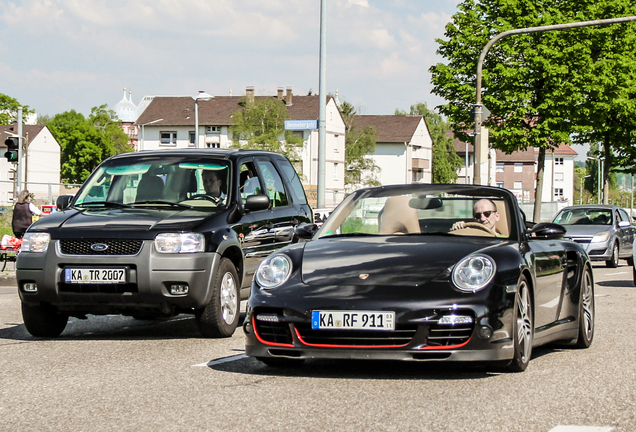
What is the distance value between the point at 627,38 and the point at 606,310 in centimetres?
2740

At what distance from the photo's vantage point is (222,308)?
8.78 m

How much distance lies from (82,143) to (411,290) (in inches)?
4127

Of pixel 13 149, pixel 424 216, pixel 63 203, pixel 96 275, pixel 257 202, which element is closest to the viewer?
pixel 424 216

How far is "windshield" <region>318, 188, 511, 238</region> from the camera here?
715 cm

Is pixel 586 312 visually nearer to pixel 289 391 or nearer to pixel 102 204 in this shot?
pixel 289 391

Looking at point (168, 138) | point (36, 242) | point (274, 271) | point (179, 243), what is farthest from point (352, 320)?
point (168, 138)

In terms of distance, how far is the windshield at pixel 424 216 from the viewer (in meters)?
7.15

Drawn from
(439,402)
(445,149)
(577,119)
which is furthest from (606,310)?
(445,149)

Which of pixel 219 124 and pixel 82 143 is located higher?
pixel 219 124

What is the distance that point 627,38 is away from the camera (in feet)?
120

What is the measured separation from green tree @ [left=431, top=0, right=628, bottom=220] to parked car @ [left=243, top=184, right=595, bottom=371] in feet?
93.8

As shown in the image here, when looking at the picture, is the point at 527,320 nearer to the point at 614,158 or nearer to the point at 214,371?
the point at 214,371

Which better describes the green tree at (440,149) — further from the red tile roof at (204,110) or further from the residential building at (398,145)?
the red tile roof at (204,110)

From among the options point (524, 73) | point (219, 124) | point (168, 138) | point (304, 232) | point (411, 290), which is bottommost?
point (411, 290)
